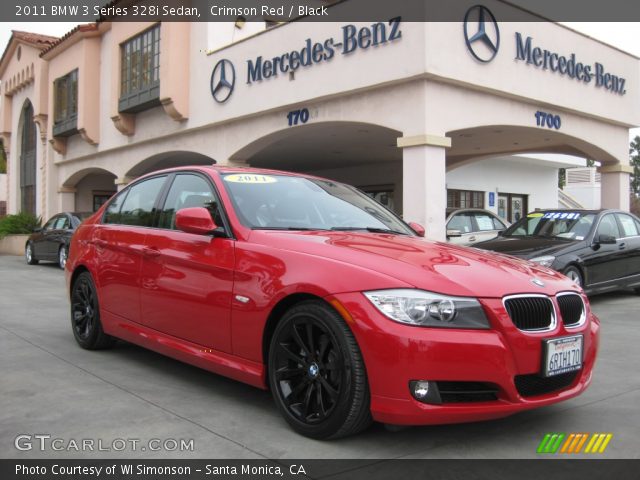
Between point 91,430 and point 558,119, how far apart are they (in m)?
13.1

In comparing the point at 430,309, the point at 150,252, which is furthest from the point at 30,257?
the point at 430,309

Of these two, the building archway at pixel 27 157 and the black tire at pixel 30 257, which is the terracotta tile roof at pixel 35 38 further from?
the black tire at pixel 30 257

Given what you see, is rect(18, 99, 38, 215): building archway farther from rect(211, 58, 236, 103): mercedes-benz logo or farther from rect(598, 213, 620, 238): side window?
rect(598, 213, 620, 238): side window

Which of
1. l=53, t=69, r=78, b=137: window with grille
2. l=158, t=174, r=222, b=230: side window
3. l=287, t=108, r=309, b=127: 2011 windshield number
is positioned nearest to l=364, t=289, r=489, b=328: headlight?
l=158, t=174, r=222, b=230: side window

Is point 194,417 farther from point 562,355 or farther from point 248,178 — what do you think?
point 562,355

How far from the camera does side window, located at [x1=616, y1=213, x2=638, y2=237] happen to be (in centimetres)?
1006

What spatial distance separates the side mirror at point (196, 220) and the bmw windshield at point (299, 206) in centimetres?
22

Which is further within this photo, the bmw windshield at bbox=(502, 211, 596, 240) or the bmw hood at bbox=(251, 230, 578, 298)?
the bmw windshield at bbox=(502, 211, 596, 240)

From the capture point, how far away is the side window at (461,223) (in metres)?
12.0

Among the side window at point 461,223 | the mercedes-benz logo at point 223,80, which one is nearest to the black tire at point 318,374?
the side window at point 461,223

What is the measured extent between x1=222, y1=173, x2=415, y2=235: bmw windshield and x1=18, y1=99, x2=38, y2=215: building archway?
25.1 meters

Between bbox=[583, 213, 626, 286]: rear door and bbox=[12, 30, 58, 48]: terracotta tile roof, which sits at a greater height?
bbox=[12, 30, 58, 48]: terracotta tile roof

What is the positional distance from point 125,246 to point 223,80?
10741 mm

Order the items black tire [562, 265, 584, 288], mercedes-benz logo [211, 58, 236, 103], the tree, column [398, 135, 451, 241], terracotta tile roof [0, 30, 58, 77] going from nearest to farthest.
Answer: black tire [562, 265, 584, 288] < column [398, 135, 451, 241] < mercedes-benz logo [211, 58, 236, 103] < terracotta tile roof [0, 30, 58, 77] < the tree
